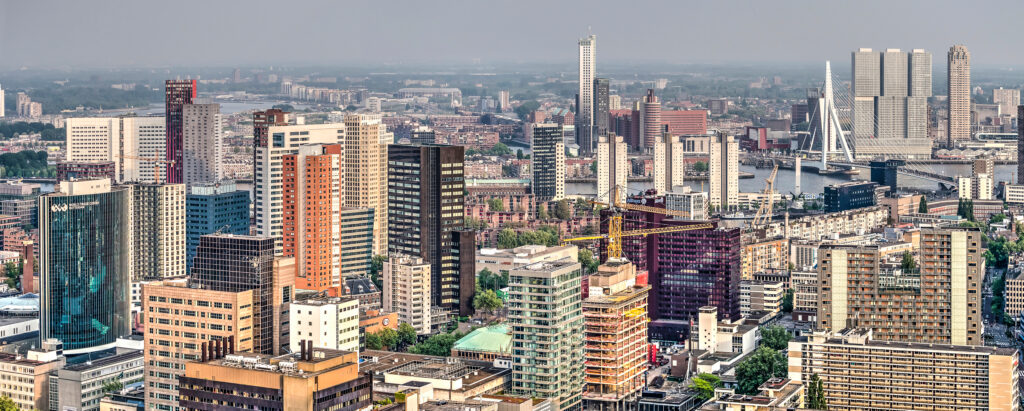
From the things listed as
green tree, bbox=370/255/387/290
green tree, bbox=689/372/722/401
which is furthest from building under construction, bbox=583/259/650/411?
green tree, bbox=370/255/387/290

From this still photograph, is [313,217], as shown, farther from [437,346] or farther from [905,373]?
[905,373]

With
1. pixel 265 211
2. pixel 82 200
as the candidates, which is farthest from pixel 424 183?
pixel 82 200

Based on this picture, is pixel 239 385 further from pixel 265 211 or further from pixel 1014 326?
Answer: pixel 1014 326

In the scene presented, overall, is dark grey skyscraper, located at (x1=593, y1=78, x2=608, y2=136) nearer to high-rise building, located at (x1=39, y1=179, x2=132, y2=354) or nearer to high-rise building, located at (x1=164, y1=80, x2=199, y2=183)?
high-rise building, located at (x1=164, y1=80, x2=199, y2=183)

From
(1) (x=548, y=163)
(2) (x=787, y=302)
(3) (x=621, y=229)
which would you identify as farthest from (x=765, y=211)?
(3) (x=621, y=229)

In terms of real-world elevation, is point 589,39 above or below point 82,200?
above

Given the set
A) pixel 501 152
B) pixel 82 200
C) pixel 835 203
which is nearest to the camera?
pixel 82 200

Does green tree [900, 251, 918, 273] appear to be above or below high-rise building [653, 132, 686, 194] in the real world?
below
